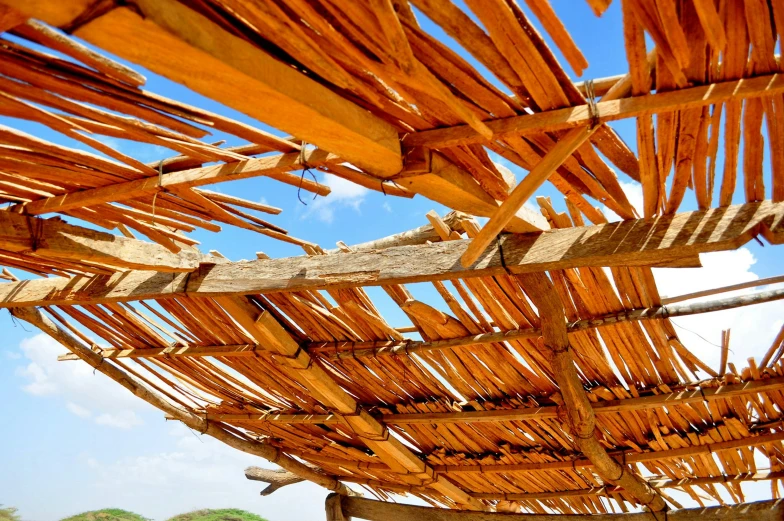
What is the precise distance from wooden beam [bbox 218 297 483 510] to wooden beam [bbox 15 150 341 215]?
2.56ft

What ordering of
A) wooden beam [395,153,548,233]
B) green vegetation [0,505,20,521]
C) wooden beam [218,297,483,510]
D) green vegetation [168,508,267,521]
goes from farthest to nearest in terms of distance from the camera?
green vegetation [0,505,20,521], green vegetation [168,508,267,521], wooden beam [218,297,483,510], wooden beam [395,153,548,233]

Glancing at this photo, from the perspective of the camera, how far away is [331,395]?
289 centimetres

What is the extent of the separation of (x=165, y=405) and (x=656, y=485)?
2785 mm

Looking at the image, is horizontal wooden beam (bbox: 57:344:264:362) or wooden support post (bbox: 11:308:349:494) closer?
horizontal wooden beam (bbox: 57:344:264:362)

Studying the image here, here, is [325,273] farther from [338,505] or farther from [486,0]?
[338,505]

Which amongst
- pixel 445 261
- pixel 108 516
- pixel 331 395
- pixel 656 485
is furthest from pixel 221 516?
pixel 445 261

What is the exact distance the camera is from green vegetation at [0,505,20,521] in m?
6.35

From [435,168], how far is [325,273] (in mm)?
803

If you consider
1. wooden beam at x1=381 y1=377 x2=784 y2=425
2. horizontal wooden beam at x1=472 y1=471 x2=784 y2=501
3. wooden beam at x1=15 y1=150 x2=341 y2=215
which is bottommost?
horizontal wooden beam at x1=472 y1=471 x2=784 y2=501

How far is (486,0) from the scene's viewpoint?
1.08 meters

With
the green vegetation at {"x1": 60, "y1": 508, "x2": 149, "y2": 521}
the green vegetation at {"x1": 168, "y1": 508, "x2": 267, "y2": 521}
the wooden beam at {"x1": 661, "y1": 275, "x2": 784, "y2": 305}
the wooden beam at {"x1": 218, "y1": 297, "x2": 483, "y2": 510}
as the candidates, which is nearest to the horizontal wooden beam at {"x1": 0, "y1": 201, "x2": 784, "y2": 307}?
the wooden beam at {"x1": 218, "y1": 297, "x2": 483, "y2": 510}

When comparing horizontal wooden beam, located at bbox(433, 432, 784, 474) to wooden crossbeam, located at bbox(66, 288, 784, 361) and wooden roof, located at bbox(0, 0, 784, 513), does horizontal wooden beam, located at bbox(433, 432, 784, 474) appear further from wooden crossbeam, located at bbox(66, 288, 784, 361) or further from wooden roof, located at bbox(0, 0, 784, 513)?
wooden crossbeam, located at bbox(66, 288, 784, 361)

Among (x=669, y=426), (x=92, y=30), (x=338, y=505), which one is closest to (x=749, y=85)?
(x=92, y=30)

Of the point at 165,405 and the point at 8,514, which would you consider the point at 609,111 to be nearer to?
the point at 165,405
